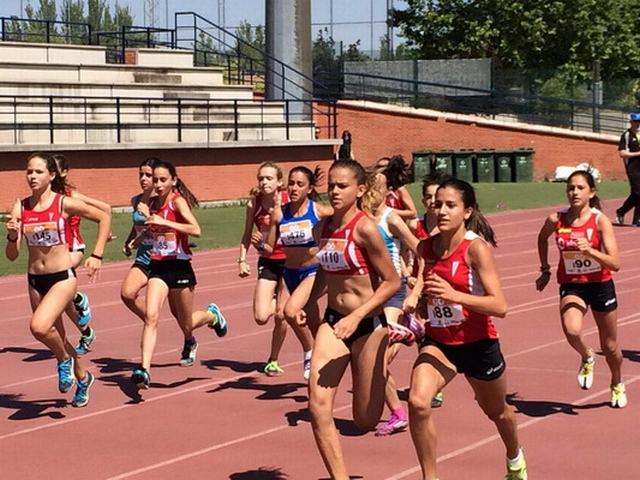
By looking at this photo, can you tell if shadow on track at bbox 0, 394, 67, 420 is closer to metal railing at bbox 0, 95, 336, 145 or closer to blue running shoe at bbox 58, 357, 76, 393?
blue running shoe at bbox 58, 357, 76, 393

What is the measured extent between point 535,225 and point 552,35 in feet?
94.4

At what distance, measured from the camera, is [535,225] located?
2778 centimetres

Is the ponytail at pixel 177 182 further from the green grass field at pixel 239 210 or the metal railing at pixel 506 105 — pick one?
the metal railing at pixel 506 105

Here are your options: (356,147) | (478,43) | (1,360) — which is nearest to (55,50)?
(356,147)

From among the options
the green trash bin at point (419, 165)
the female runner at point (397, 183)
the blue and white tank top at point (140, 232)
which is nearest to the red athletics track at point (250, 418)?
the blue and white tank top at point (140, 232)

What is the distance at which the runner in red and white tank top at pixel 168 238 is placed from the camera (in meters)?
12.0

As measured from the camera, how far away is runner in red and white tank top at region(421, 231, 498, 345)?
7855 mm

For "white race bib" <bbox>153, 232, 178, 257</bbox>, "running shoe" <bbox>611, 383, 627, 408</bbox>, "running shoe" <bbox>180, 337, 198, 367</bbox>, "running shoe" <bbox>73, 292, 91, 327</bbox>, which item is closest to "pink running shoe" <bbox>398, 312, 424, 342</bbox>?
"running shoe" <bbox>611, 383, 627, 408</bbox>

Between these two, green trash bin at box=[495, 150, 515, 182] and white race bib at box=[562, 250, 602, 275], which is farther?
green trash bin at box=[495, 150, 515, 182]

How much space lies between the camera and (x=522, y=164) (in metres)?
43.8

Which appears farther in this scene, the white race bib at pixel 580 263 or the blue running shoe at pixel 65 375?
the blue running shoe at pixel 65 375

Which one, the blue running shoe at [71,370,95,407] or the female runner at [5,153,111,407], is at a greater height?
the female runner at [5,153,111,407]

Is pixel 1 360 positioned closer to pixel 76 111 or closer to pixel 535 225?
pixel 535 225

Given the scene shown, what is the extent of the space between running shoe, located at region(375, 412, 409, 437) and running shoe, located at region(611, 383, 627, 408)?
1.74 meters
